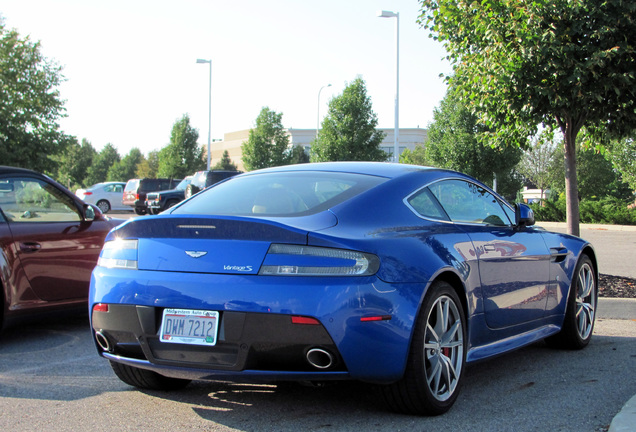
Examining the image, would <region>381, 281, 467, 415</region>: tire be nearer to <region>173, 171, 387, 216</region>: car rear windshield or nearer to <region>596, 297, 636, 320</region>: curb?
<region>173, 171, 387, 216</region>: car rear windshield

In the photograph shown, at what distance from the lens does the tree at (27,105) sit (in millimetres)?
28031

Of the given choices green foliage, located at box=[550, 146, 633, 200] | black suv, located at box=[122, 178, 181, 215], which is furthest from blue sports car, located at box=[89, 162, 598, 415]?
green foliage, located at box=[550, 146, 633, 200]

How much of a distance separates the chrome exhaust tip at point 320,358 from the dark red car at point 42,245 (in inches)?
137

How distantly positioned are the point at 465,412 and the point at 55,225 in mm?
4194

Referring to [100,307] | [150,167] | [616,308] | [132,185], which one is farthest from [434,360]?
[150,167]

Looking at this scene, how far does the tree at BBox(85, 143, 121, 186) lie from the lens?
118 metres

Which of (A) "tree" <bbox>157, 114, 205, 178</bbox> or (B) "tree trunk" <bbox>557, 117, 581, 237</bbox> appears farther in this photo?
(A) "tree" <bbox>157, 114, 205, 178</bbox>

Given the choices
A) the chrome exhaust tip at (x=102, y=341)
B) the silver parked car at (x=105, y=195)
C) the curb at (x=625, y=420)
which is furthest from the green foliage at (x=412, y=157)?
the chrome exhaust tip at (x=102, y=341)

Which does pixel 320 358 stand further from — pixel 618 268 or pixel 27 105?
pixel 27 105

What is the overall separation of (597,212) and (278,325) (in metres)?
28.1

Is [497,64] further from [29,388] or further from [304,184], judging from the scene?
[29,388]

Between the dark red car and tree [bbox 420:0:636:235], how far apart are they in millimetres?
5197

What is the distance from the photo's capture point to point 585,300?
6.01m

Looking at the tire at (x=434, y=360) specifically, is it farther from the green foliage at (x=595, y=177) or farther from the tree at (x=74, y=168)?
the tree at (x=74, y=168)
